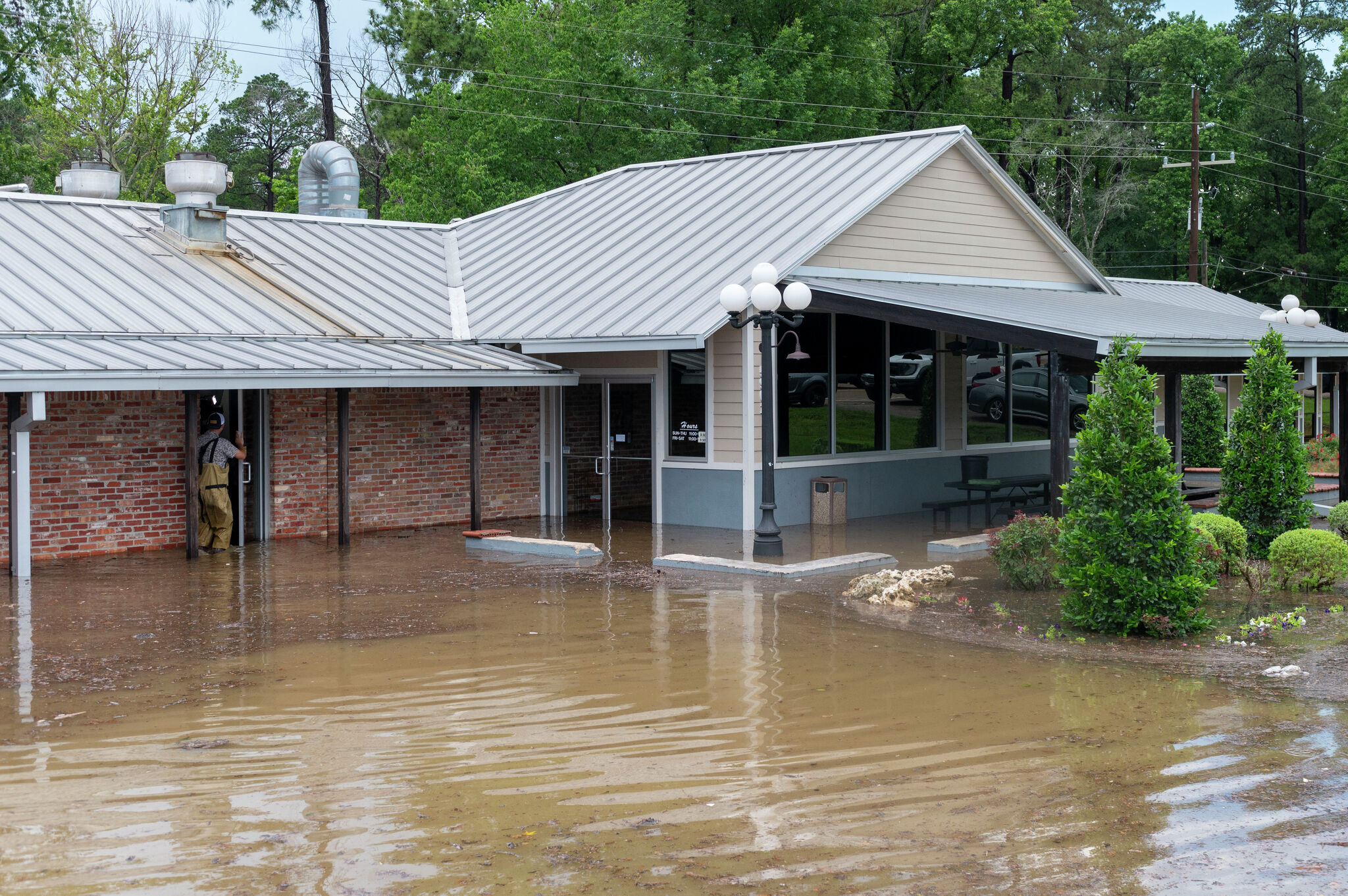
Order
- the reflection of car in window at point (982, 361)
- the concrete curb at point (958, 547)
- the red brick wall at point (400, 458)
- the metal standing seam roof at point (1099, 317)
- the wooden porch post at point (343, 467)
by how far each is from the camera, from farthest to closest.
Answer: the reflection of car in window at point (982, 361)
the red brick wall at point (400, 458)
the wooden porch post at point (343, 467)
the concrete curb at point (958, 547)
the metal standing seam roof at point (1099, 317)

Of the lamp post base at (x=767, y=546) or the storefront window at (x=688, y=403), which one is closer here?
the lamp post base at (x=767, y=546)

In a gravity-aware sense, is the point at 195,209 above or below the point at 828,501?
above

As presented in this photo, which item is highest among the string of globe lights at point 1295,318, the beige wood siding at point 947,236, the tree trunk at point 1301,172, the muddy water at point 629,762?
the tree trunk at point 1301,172

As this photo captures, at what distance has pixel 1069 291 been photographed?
21.5 meters

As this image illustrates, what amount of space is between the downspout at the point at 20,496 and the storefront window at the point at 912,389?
1108 centimetres

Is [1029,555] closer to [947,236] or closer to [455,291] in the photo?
[947,236]

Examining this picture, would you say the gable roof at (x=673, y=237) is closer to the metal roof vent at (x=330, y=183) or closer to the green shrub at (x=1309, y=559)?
the metal roof vent at (x=330, y=183)

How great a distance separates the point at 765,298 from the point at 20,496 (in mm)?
7685

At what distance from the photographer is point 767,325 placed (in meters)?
14.7

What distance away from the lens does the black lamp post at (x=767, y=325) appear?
14414 millimetres

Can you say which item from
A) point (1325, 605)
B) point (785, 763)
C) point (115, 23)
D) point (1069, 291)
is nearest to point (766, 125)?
point (1069, 291)

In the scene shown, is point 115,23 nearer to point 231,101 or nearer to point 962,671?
point 231,101

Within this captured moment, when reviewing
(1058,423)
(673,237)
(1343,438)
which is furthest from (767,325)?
(1343,438)

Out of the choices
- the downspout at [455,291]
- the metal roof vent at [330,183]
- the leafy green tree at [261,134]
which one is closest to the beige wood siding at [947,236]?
the downspout at [455,291]
